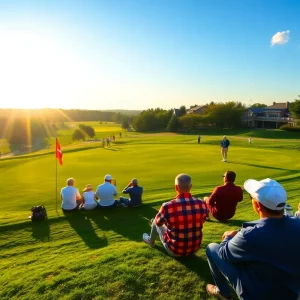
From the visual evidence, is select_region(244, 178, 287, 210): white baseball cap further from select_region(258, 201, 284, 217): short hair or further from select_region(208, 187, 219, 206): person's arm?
select_region(208, 187, 219, 206): person's arm

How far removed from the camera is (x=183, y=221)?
487 centimetres

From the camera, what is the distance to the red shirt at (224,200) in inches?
292

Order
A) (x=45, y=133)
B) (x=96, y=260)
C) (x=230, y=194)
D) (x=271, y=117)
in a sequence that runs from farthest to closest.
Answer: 1. (x=45, y=133)
2. (x=271, y=117)
3. (x=230, y=194)
4. (x=96, y=260)

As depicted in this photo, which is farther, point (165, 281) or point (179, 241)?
point (179, 241)

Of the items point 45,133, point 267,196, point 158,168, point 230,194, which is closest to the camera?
point 267,196

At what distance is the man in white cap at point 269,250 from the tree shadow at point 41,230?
5964 millimetres

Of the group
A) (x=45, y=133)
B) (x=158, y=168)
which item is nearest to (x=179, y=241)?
(x=158, y=168)

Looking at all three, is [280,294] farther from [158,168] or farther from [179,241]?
[158,168]

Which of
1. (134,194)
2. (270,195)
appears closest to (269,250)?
(270,195)

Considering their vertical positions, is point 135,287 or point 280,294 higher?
point 280,294

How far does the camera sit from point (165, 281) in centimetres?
472

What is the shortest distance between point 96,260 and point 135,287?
3.85ft

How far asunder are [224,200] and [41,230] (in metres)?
5.46

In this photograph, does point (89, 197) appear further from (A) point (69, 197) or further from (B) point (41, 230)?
(B) point (41, 230)
